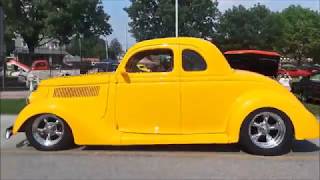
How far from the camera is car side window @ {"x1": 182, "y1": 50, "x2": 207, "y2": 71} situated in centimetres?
818

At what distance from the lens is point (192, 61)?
324 inches

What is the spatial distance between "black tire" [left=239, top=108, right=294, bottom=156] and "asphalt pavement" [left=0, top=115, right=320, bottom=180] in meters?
0.12

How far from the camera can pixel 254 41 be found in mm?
64625

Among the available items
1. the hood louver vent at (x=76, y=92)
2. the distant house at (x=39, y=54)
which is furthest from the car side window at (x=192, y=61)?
the distant house at (x=39, y=54)

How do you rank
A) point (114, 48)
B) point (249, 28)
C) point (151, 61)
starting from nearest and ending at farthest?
point (151, 61) < point (249, 28) < point (114, 48)

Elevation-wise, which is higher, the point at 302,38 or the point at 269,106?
the point at 302,38

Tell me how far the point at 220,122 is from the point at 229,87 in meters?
0.51

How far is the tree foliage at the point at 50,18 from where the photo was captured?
46.3 meters

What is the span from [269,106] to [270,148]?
579mm

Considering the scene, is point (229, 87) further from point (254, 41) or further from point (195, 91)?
point (254, 41)

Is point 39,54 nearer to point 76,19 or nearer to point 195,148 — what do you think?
point 76,19

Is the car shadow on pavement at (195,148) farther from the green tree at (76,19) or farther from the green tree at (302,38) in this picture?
the green tree at (302,38)

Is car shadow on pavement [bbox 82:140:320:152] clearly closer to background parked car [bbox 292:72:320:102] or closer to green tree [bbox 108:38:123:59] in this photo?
background parked car [bbox 292:72:320:102]

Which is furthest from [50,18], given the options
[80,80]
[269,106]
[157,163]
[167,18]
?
[157,163]
